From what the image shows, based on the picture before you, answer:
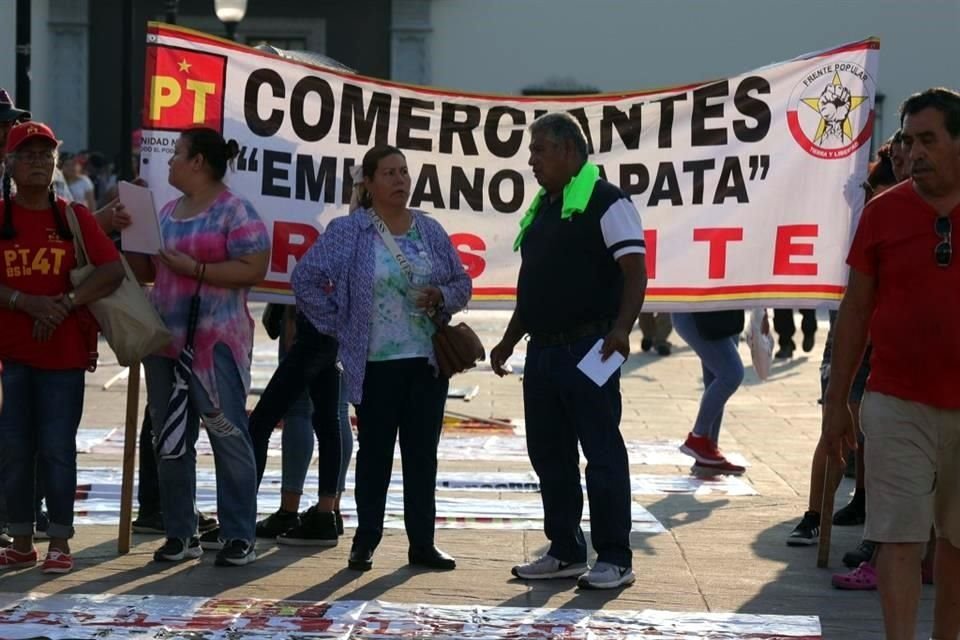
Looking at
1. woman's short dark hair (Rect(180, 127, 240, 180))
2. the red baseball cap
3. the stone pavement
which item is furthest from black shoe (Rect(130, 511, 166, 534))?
the red baseball cap

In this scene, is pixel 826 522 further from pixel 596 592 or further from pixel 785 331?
pixel 785 331

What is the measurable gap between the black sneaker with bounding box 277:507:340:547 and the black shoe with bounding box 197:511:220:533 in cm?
38

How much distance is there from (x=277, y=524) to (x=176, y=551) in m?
0.82

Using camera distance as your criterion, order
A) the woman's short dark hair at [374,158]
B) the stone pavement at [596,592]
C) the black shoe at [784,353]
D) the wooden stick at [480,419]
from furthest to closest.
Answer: the black shoe at [784,353], the wooden stick at [480,419], the woman's short dark hair at [374,158], the stone pavement at [596,592]

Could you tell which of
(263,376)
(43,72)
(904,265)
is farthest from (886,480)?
(43,72)

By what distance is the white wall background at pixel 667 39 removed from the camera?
1257 inches

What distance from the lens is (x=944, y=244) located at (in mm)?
5566

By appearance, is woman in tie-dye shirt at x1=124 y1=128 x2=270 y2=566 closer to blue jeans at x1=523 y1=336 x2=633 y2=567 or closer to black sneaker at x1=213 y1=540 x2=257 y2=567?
black sneaker at x1=213 y1=540 x2=257 y2=567

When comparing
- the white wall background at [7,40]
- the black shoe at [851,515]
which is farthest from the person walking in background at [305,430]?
the white wall background at [7,40]

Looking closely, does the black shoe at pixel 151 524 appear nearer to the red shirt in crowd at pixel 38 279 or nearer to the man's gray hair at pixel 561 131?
the red shirt in crowd at pixel 38 279

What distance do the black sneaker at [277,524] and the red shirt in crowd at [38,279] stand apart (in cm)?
138

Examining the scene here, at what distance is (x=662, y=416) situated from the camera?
13.4 m

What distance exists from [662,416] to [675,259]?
179 inches

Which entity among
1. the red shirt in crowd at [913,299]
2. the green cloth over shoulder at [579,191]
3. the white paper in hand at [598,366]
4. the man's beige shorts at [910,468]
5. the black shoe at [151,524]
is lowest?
the black shoe at [151,524]
